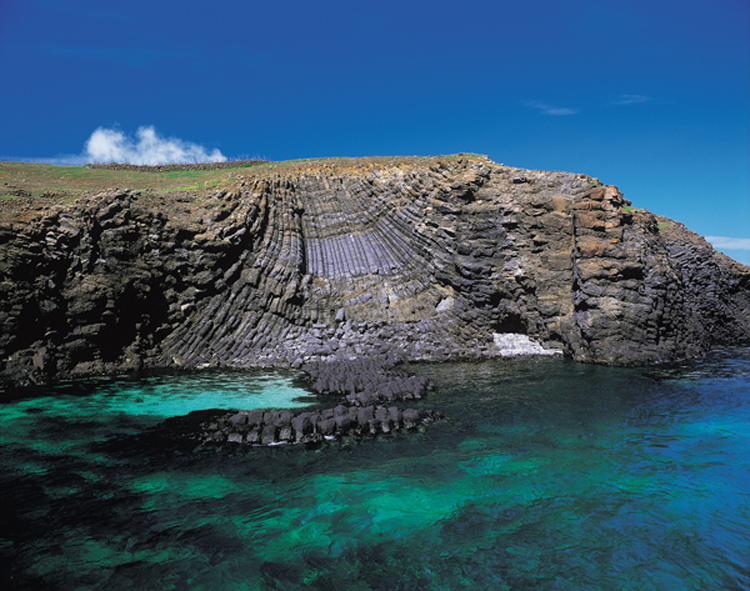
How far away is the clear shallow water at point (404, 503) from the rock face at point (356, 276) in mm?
5432

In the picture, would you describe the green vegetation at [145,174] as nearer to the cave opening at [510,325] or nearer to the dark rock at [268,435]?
the cave opening at [510,325]

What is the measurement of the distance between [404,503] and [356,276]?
14892 mm

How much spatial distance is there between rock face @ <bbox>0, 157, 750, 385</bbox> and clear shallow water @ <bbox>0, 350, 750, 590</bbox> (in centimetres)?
543

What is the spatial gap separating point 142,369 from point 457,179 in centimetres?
1590

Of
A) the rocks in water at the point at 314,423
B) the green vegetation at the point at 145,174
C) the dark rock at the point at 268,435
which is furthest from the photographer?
the green vegetation at the point at 145,174

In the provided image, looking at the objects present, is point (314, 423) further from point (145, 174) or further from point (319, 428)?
point (145, 174)

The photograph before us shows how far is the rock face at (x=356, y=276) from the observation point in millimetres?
15641

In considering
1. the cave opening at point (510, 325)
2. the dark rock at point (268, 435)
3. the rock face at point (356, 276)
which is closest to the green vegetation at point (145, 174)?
the rock face at point (356, 276)

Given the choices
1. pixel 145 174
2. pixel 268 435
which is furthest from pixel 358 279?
pixel 145 174

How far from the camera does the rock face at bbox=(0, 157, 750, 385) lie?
15.6m

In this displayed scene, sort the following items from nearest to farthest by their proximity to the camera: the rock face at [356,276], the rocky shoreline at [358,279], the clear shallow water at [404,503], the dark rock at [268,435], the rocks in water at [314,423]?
the clear shallow water at [404,503]
the dark rock at [268,435]
the rocks in water at [314,423]
the rocky shoreline at [358,279]
the rock face at [356,276]

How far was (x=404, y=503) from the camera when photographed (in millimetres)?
6672

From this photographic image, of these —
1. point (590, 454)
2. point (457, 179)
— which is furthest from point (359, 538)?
point (457, 179)

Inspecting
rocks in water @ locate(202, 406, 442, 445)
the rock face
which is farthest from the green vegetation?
rocks in water @ locate(202, 406, 442, 445)
